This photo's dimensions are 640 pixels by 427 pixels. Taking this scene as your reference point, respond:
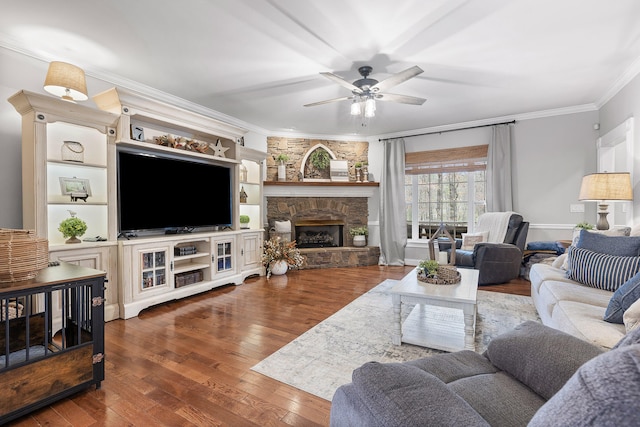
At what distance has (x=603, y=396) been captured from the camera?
1.39 ft

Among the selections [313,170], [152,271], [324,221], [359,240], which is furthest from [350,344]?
[313,170]

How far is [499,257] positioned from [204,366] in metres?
3.92

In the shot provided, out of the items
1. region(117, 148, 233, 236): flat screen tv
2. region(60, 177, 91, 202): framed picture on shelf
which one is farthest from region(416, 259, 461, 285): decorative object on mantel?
region(60, 177, 91, 202): framed picture on shelf

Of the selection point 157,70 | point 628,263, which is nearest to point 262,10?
point 157,70

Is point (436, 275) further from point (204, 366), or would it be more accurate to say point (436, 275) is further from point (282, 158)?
point (282, 158)

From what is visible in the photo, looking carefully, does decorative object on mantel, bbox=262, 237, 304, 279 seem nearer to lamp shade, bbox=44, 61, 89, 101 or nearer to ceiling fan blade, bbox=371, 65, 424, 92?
ceiling fan blade, bbox=371, 65, 424, 92

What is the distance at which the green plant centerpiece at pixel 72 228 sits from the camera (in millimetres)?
2799

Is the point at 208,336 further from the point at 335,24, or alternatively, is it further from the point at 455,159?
the point at 455,159

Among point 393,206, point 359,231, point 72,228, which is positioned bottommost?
point 359,231

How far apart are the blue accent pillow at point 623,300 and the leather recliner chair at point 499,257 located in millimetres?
2532

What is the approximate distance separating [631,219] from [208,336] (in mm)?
Answer: 4691

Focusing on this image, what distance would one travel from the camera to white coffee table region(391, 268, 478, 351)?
224 cm

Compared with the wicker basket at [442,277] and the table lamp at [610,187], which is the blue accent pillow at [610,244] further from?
the wicker basket at [442,277]

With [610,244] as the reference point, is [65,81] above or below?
above
